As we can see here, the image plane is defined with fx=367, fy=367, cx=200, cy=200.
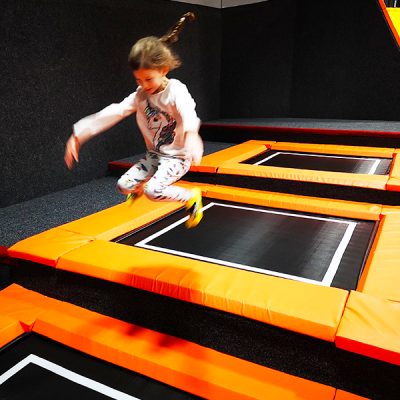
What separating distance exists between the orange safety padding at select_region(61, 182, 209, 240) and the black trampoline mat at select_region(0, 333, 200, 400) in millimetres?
690

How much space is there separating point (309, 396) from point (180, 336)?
23.2 inches

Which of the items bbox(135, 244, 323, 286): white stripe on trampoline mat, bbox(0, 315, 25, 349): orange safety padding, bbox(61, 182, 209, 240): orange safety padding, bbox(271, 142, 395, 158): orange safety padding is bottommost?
bbox(0, 315, 25, 349): orange safety padding

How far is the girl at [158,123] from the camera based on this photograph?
141 cm

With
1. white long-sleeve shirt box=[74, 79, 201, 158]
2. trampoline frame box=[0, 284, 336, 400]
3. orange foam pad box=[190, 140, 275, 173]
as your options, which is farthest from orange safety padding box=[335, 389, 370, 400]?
orange foam pad box=[190, 140, 275, 173]

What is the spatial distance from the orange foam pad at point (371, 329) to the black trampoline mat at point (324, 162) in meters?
2.11

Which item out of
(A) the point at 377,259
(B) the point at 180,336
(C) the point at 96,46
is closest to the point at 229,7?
(C) the point at 96,46

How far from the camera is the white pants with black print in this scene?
157cm

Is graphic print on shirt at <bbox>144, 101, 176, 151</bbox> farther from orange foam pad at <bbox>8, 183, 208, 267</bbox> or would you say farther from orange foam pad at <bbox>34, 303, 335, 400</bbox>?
orange foam pad at <bbox>34, 303, 335, 400</bbox>

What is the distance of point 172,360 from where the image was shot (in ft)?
4.75

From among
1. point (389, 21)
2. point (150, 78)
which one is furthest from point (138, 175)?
point (389, 21)

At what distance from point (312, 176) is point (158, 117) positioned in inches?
67.1

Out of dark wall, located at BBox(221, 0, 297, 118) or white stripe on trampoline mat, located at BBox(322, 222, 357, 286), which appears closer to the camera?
white stripe on trampoline mat, located at BBox(322, 222, 357, 286)

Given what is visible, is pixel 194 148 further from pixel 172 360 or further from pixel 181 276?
pixel 172 360

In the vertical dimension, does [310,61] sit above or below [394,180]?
above
